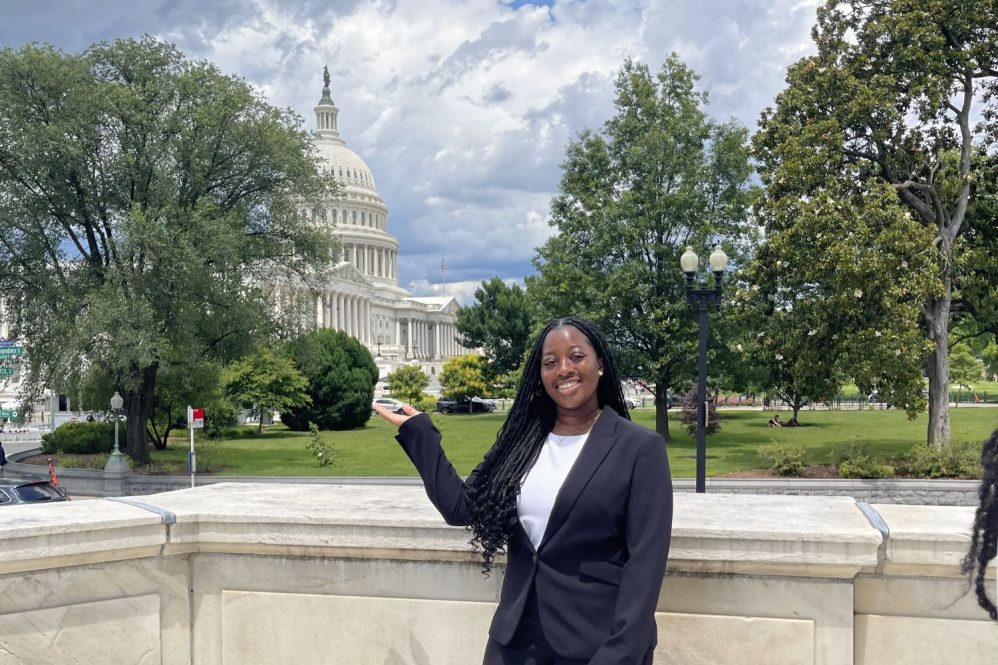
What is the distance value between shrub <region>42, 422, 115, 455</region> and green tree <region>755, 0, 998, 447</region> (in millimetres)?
24900

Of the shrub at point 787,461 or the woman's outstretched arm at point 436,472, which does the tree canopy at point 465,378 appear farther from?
the woman's outstretched arm at point 436,472

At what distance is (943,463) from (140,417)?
80.8 feet

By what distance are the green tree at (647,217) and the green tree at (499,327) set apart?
35.9m

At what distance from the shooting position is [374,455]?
34906mm

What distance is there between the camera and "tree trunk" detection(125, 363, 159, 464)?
101 feet

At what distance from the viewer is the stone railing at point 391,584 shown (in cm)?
329

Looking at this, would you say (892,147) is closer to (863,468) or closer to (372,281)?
(863,468)

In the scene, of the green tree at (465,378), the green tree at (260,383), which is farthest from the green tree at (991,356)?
the green tree at (260,383)

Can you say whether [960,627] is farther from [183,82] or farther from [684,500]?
[183,82]

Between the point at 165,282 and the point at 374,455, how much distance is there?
35.3ft

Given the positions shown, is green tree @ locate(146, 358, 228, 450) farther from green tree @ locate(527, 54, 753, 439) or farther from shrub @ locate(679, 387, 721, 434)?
shrub @ locate(679, 387, 721, 434)

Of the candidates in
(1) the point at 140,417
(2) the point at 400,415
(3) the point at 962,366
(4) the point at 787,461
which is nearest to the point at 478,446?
(1) the point at 140,417

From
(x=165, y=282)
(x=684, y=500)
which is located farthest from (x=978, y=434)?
(x=684, y=500)

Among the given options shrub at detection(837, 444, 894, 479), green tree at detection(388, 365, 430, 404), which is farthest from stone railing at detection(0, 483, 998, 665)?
green tree at detection(388, 365, 430, 404)
